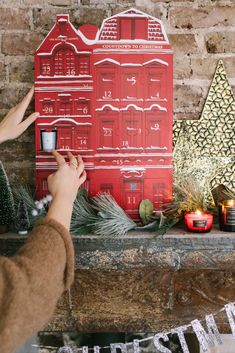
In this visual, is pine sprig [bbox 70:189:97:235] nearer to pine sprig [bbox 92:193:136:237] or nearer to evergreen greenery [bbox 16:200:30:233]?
pine sprig [bbox 92:193:136:237]

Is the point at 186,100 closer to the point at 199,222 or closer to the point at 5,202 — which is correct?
the point at 199,222

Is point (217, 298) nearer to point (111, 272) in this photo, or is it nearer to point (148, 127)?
point (111, 272)

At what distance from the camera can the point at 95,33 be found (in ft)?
5.61

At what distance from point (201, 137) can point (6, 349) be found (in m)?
1.19

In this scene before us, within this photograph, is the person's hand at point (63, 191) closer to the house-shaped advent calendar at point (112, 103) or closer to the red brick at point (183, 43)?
the house-shaped advent calendar at point (112, 103)

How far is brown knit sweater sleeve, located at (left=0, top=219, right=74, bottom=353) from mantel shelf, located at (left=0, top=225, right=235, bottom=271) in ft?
1.94

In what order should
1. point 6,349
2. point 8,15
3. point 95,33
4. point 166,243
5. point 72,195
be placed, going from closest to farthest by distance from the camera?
point 6,349 → point 72,195 → point 166,243 → point 95,33 → point 8,15

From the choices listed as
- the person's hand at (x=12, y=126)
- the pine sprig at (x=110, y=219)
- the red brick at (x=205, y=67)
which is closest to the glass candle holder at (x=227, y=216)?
the pine sprig at (x=110, y=219)

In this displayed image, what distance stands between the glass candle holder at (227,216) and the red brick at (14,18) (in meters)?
1.06

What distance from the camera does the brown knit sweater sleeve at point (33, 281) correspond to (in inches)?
34.1

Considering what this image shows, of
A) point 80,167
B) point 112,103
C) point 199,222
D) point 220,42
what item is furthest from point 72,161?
point 220,42

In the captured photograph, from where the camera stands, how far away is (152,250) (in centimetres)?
158

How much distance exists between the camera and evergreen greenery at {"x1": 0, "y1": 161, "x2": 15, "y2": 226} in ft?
5.37

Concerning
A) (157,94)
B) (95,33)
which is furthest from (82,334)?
(95,33)
